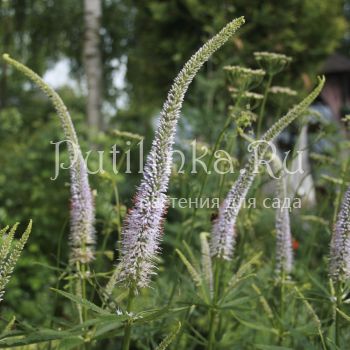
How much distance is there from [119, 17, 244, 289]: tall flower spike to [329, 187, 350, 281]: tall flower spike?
2.51ft

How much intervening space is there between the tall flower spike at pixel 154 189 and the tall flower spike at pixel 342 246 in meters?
0.77

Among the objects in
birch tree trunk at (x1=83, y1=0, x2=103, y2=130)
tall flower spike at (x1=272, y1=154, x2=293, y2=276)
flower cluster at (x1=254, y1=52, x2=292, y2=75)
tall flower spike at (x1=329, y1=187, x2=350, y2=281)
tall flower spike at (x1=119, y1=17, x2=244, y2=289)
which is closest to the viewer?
tall flower spike at (x1=119, y1=17, x2=244, y2=289)

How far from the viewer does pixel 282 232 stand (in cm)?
310

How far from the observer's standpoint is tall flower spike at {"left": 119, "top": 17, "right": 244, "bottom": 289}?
1938 mm

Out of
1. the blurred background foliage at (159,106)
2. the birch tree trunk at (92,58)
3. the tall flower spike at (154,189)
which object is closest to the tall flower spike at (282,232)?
the blurred background foliage at (159,106)

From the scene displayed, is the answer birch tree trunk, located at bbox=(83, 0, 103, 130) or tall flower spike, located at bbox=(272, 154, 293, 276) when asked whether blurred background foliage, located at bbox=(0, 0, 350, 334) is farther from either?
birch tree trunk, located at bbox=(83, 0, 103, 130)

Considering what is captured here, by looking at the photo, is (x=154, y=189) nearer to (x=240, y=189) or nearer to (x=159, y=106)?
(x=240, y=189)

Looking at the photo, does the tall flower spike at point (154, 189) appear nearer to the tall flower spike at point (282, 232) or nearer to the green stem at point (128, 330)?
the green stem at point (128, 330)

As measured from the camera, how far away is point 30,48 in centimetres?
1558

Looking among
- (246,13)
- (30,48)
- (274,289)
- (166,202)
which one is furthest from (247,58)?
(30,48)

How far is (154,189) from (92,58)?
7.51 metres

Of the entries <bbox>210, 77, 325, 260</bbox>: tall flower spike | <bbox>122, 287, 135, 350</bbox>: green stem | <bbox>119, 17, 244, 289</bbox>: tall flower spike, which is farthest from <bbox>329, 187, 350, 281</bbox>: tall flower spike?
<bbox>122, 287, 135, 350</bbox>: green stem

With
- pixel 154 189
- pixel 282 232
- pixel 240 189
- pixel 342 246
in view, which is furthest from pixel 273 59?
pixel 154 189

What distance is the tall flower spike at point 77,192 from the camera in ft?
8.23
